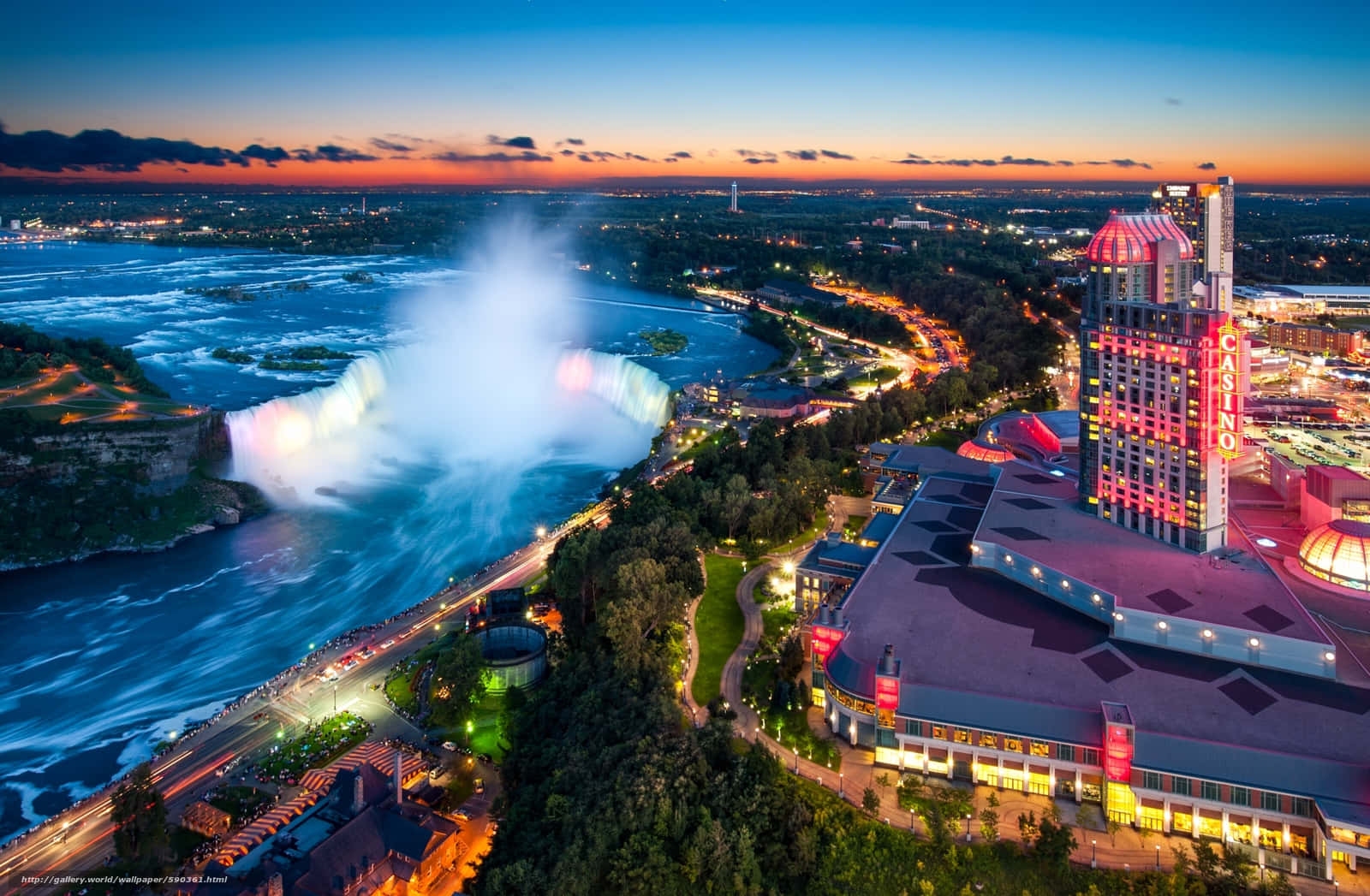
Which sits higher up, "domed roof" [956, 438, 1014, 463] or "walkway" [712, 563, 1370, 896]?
"domed roof" [956, 438, 1014, 463]

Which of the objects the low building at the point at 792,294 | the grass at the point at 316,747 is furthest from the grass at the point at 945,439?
the low building at the point at 792,294

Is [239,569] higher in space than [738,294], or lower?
lower

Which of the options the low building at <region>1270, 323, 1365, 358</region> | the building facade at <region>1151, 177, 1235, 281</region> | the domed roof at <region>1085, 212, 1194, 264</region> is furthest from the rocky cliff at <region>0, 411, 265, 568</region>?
the low building at <region>1270, 323, 1365, 358</region>

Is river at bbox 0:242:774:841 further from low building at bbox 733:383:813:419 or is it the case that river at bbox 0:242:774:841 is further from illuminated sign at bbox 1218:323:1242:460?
illuminated sign at bbox 1218:323:1242:460

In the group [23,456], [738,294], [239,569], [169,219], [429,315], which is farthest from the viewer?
[169,219]

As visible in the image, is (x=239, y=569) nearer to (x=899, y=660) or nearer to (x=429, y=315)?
(x=899, y=660)

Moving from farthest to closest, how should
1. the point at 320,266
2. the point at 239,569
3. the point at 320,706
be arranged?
the point at 320,266 → the point at 239,569 → the point at 320,706

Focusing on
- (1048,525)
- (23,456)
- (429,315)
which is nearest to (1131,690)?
(1048,525)

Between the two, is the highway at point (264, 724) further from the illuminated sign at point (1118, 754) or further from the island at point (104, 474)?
the illuminated sign at point (1118, 754)
